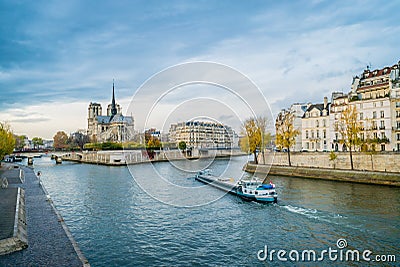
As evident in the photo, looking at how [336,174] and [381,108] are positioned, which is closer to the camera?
[336,174]

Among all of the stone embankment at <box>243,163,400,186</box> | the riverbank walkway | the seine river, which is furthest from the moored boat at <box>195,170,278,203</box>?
the riverbank walkway

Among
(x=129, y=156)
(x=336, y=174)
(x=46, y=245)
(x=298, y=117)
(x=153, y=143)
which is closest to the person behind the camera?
(x=46, y=245)

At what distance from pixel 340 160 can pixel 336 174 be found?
19.9ft

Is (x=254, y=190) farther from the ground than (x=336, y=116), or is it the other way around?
(x=336, y=116)

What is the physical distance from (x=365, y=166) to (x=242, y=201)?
21.9 m

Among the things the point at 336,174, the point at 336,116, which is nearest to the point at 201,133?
the point at 336,116

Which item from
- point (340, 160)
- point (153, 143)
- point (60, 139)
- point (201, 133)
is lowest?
point (340, 160)

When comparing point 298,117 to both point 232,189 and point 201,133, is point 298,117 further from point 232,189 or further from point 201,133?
point 232,189

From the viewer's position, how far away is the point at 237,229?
20656 mm

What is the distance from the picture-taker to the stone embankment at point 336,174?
35.7 metres

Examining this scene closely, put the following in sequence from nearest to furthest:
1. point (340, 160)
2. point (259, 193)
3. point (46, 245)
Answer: point (46, 245)
point (259, 193)
point (340, 160)

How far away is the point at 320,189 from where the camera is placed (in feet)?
114

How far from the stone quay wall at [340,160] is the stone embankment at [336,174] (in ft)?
11.3

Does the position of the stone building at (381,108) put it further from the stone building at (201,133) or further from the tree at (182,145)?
the tree at (182,145)
